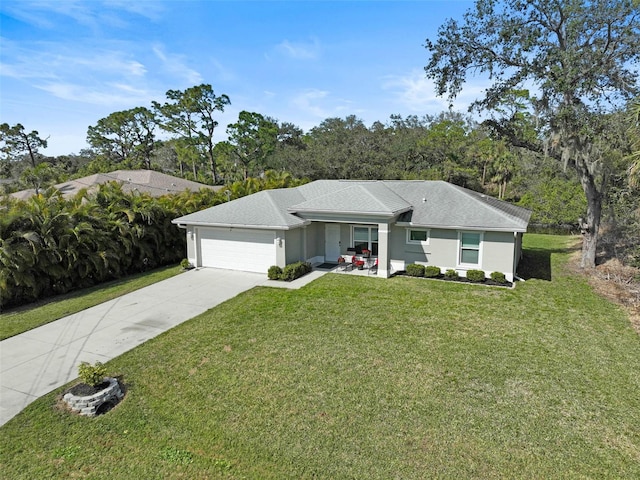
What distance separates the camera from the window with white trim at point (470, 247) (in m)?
14.5

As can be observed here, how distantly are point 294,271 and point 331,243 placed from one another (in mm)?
3391

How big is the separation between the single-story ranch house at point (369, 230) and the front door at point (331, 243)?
1.8 inches

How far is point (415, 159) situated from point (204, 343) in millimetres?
37286

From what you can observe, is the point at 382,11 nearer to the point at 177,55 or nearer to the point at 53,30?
the point at 177,55

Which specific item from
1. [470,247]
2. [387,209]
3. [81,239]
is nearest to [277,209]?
[387,209]

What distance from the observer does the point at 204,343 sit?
9109mm

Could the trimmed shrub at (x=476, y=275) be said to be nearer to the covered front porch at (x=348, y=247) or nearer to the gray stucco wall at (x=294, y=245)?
the covered front porch at (x=348, y=247)

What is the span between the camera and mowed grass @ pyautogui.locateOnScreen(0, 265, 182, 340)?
10.7 m

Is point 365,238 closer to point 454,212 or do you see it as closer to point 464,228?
point 454,212

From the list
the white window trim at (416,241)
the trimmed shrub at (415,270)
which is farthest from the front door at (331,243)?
the trimmed shrub at (415,270)

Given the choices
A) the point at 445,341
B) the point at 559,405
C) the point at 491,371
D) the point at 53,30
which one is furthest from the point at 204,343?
the point at 53,30

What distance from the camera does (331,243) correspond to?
685 inches

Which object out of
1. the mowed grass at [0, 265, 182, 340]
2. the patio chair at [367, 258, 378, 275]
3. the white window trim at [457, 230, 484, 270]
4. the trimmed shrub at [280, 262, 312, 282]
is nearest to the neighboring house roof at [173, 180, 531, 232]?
the white window trim at [457, 230, 484, 270]

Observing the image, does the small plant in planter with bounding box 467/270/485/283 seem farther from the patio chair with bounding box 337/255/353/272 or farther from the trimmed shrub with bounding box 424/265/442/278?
the patio chair with bounding box 337/255/353/272
